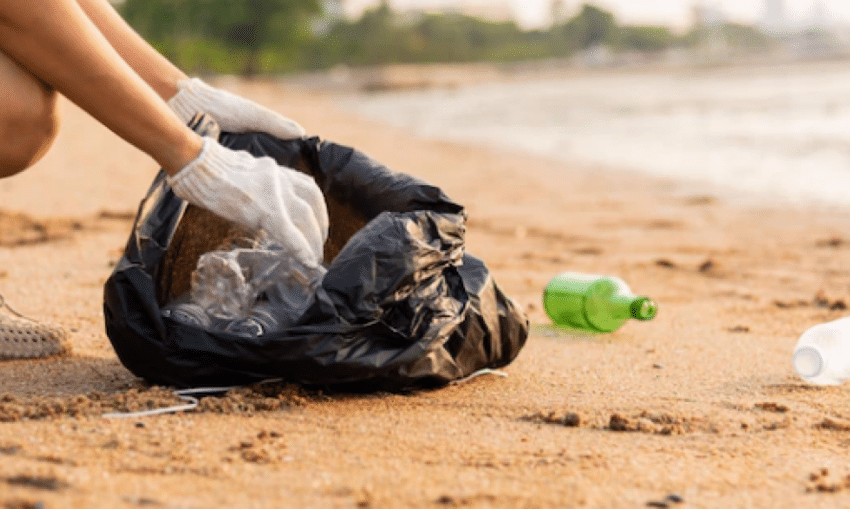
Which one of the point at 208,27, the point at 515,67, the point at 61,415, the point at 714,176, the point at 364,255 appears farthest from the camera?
the point at 515,67

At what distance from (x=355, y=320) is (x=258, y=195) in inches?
14.1

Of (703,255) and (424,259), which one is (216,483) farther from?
(703,255)

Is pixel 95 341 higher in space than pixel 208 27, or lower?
lower

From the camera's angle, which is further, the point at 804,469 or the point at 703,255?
the point at 703,255

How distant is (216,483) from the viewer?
52.5 inches

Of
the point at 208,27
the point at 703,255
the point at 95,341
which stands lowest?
the point at 95,341

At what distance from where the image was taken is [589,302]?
8.60 feet

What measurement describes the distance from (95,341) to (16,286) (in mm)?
668

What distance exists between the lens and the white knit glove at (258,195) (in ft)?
5.90

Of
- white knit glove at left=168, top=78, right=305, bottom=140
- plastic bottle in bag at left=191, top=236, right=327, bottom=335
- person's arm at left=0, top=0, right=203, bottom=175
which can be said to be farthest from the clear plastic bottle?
person's arm at left=0, top=0, right=203, bottom=175

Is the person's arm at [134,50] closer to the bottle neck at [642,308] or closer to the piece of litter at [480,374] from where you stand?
the piece of litter at [480,374]

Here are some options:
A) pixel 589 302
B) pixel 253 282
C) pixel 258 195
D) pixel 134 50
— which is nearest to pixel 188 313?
pixel 253 282

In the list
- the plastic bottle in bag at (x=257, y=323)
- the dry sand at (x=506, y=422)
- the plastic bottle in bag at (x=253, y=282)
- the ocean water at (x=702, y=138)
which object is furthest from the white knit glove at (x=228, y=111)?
the ocean water at (x=702, y=138)

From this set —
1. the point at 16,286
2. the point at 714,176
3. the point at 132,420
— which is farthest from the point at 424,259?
the point at 714,176
